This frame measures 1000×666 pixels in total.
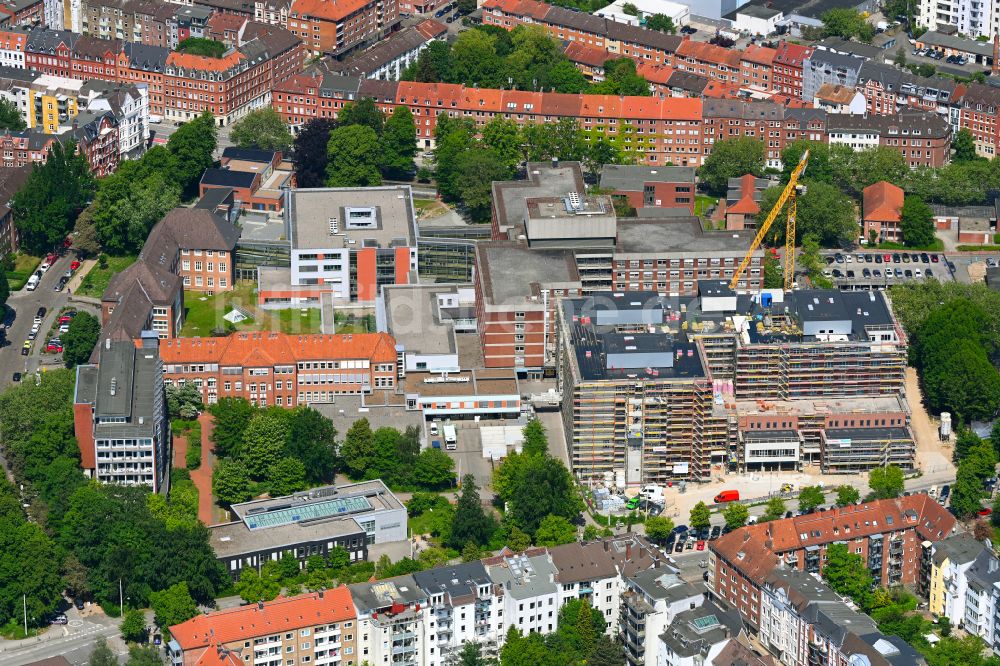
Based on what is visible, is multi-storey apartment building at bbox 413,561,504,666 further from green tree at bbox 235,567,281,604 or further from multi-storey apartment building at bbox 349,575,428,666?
green tree at bbox 235,567,281,604

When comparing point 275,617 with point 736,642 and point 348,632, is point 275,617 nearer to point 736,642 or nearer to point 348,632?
point 348,632

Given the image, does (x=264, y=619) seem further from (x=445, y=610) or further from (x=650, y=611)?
(x=650, y=611)

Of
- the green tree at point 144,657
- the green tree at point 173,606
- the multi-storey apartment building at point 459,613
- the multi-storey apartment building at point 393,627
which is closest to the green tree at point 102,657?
the green tree at point 144,657

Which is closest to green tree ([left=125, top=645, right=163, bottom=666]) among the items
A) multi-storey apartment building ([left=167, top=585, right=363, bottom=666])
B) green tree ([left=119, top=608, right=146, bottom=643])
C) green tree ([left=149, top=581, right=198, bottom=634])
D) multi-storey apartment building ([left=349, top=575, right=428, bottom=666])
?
multi-storey apartment building ([left=167, top=585, right=363, bottom=666])

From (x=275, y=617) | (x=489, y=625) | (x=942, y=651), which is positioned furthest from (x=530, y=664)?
(x=942, y=651)

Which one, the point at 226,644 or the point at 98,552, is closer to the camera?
the point at 226,644

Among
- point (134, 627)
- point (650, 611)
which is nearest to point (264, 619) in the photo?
point (134, 627)
